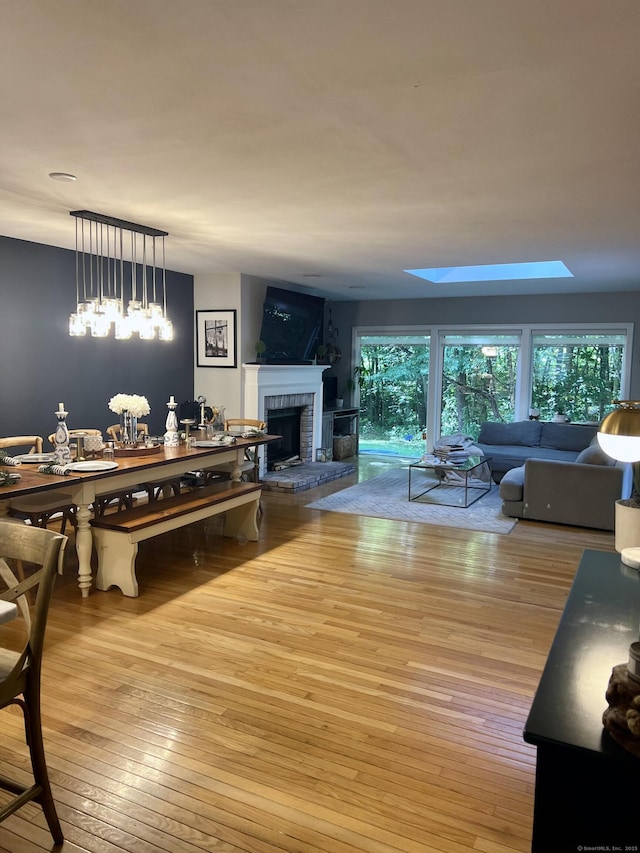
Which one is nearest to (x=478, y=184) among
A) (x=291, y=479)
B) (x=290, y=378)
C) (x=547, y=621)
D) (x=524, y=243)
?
(x=524, y=243)

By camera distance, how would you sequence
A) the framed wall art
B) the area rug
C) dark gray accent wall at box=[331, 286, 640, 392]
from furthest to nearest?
dark gray accent wall at box=[331, 286, 640, 392] < the framed wall art < the area rug

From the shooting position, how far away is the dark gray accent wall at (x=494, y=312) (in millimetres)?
8227

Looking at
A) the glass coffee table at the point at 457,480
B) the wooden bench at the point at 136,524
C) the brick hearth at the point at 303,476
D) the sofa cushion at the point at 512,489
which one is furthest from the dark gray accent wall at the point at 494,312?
the wooden bench at the point at 136,524

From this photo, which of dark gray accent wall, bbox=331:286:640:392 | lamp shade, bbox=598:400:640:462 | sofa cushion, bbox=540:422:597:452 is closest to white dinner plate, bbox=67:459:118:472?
lamp shade, bbox=598:400:640:462

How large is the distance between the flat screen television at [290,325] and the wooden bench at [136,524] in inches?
122

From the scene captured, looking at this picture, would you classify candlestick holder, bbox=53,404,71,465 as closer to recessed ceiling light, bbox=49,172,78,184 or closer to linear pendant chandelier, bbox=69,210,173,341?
linear pendant chandelier, bbox=69,210,173,341

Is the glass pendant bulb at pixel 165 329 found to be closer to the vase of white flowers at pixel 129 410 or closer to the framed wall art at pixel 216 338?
the vase of white flowers at pixel 129 410

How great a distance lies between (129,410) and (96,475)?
2.87 feet

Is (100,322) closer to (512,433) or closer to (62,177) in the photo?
(62,177)

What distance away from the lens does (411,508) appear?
6.37 metres

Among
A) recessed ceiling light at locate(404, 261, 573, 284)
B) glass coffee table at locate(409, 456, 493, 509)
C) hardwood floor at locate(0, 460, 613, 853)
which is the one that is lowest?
hardwood floor at locate(0, 460, 613, 853)

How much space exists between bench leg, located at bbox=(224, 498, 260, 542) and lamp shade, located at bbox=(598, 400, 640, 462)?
147 inches

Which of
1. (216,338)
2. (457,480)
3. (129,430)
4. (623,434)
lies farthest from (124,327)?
(457,480)

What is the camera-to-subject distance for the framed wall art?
291 inches
